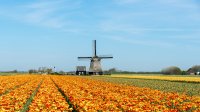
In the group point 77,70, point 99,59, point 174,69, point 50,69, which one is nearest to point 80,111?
point 99,59

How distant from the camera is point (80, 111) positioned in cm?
1449

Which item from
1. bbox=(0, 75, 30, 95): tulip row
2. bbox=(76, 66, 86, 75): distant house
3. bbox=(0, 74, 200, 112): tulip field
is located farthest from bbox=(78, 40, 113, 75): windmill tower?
bbox=(0, 74, 200, 112): tulip field

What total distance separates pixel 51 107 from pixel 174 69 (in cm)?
13965

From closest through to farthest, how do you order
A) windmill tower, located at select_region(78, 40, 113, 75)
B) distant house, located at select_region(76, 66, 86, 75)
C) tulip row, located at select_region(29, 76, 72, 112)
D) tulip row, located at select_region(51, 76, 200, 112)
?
tulip row, located at select_region(29, 76, 72, 112), tulip row, located at select_region(51, 76, 200, 112), windmill tower, located at select_region(78, 40, 113, 75), distant house, located at select_region(76, 66, 86, 75)

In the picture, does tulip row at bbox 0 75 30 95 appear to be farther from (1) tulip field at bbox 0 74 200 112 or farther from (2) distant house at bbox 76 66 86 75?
(2) distant house at bbox 76 66 86 75

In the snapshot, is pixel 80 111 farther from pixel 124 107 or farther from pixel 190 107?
pixel 190 107

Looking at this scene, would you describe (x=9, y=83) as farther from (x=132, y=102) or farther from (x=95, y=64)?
(x=95, y=64)

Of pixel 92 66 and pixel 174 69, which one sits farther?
pixel 174 69

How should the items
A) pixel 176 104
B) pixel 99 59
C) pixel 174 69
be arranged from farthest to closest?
pixel 174 69 < pixel 99 59 < pixel 176 104

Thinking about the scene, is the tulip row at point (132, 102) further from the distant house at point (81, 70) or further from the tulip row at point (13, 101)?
the distant house at point (81, 70)

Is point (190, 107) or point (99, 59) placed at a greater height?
point (99, 59)

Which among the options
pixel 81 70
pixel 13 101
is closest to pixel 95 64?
pixel 81 70

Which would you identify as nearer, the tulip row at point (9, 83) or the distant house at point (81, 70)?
the tulip row at point (9, 83)

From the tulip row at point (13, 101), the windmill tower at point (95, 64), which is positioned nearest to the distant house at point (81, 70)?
the windmill tower at point (95, 64)
